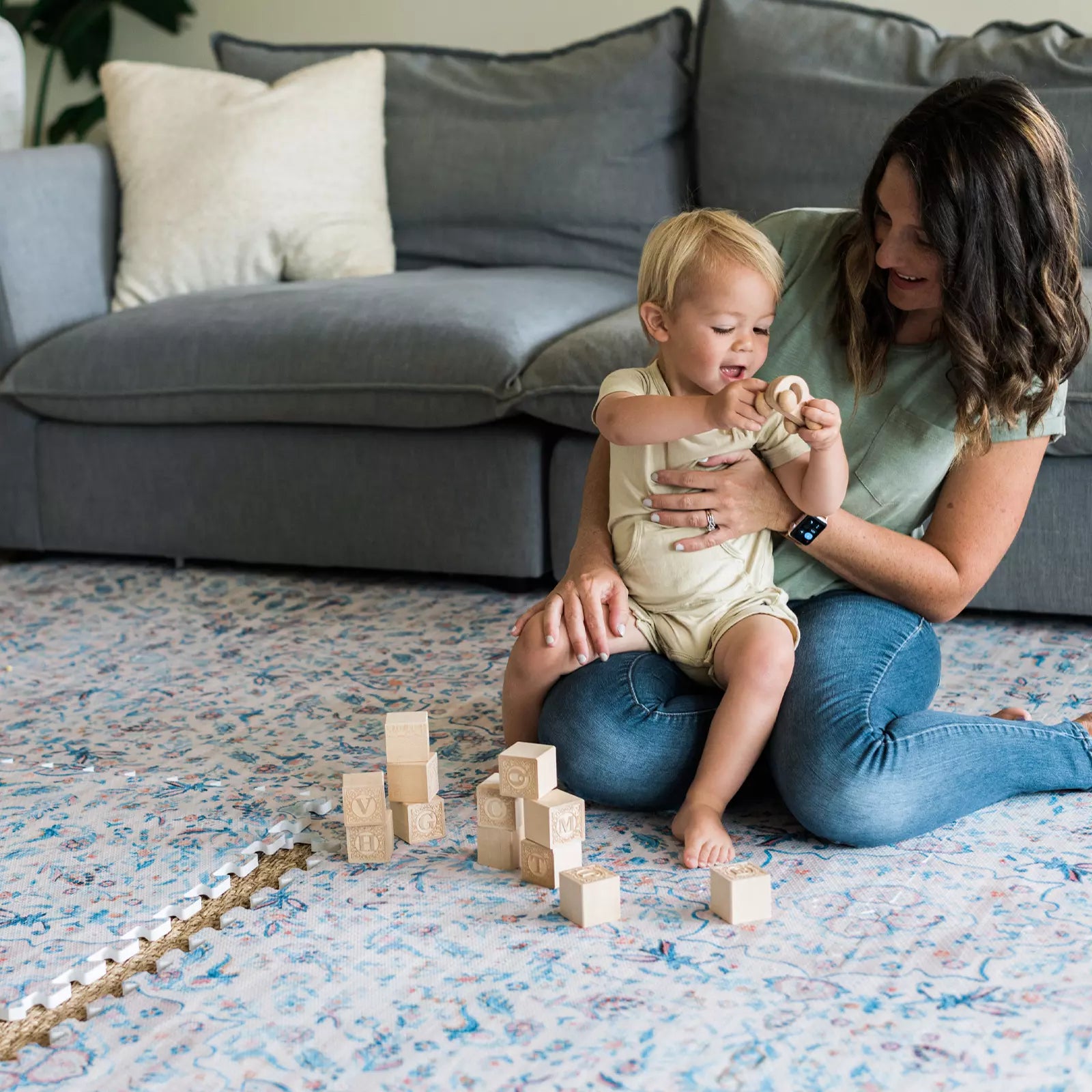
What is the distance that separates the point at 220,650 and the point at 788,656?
1.04 m

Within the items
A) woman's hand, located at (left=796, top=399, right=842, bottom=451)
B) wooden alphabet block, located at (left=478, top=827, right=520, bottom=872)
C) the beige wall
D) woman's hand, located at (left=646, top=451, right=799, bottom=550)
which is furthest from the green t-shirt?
the beige wall

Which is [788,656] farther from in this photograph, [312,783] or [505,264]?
[505,264]

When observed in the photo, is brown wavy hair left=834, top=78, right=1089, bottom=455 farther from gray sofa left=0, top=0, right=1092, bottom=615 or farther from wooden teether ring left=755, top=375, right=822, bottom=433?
gray sofa left=0, top=0, right=1092, bottom=615

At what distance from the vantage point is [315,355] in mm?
2375

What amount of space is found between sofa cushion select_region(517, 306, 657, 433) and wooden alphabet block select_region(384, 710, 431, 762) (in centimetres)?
84

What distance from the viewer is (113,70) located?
2934mm

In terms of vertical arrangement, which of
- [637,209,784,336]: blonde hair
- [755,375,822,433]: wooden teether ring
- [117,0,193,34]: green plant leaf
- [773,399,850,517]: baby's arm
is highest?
[117,0,193,34]: green plant leaf

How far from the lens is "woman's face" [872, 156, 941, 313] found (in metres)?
1.45

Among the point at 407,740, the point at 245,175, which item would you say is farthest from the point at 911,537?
the point at 245,175

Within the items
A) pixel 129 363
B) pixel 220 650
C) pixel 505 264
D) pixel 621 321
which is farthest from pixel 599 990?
pixel 505 264

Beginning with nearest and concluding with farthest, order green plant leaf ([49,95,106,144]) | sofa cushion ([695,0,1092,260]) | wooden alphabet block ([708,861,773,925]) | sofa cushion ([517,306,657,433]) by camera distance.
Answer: wooden alphabet block ([708,861,773,925]), sofa cushion ([517,306,657,433]), sofa cushion ([695,0,1092,260]), green plant leaf ([49,95,106,144])

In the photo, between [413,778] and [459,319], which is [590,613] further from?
[459,319]

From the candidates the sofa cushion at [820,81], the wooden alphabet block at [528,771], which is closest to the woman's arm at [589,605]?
the wooden alphabet block at [528,771]

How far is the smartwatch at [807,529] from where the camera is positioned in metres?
1.53
